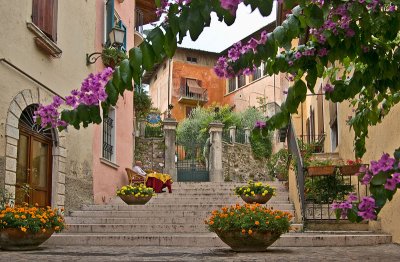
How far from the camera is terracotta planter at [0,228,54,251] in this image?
292 inches

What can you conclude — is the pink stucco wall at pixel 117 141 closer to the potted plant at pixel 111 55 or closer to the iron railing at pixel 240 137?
the potted plant at pixel 111 55

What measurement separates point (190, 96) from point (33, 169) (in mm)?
30602

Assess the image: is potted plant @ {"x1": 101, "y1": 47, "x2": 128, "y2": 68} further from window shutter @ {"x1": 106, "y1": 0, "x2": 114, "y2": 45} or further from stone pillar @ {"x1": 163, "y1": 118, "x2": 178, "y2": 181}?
stone pillar @ {"x1": 163, "y1": 118, "x2": 178, "y2": 181}

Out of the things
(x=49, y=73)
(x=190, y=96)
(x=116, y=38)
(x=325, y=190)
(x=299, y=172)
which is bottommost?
(x=325, y=190)

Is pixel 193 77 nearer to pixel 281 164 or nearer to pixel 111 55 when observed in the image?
pixel 281 164

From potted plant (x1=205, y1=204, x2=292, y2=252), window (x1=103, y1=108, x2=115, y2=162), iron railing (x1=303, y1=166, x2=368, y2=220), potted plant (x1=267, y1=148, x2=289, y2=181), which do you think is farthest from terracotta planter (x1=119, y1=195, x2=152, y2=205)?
potted plant (x1=205, y1=204, x2=292, y2=252)

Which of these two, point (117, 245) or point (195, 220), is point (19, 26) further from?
point (195, 220)

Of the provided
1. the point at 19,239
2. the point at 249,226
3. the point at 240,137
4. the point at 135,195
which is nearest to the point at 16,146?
the point at 19,239

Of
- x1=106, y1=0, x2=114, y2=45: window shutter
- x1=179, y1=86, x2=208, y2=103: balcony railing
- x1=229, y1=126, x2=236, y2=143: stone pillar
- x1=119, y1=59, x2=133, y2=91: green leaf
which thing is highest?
x1=179, y1=86, x2=208, y2=103: balcony railing

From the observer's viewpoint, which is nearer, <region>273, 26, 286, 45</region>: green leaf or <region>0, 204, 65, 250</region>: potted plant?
<region>273, 26, 286, 45</region>: green leaf

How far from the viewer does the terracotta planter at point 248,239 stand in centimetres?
731

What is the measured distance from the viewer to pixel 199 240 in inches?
346

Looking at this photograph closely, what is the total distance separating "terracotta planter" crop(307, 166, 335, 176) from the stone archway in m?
4.75

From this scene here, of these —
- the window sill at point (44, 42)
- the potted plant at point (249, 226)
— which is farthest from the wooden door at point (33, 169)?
the potted plant at point (249, 226)
